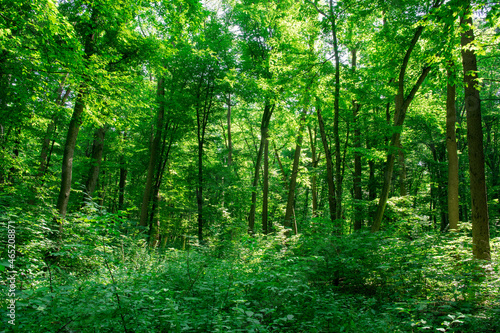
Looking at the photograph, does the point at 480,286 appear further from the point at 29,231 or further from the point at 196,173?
the point at 196,173

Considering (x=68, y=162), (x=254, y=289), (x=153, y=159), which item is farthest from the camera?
(x=153, y=159)

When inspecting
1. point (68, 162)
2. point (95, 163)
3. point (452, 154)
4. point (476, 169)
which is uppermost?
point (452, 154)

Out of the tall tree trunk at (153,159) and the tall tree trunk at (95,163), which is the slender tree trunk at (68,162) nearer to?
the tall tree trunk at (95,163)

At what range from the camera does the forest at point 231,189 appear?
12.2ft

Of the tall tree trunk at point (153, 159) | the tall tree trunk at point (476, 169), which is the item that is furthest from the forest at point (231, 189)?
the tall tree trunk at point (153, 159)

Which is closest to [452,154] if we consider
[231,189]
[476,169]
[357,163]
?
[476,169]

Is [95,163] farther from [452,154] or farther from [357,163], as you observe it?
[452,154]

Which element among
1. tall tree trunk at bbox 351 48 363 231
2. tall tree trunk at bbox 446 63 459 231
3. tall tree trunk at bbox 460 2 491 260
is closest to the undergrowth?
tall tree trunk at bbox 460 2 491 260

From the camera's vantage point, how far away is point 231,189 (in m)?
14.3

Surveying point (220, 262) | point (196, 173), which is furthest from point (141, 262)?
point (196, 173)

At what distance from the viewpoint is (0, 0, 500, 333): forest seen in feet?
12.2

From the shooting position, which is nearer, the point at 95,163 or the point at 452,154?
the point at 452,154

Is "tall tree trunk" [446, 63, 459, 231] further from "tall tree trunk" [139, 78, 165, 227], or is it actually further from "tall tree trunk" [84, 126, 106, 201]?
"tall tree trunk" [84, 126, 106, 201]

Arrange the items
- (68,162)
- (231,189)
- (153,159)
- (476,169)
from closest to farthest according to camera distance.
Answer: (476,169) < (68,162) < (231,189) < (153,159)
